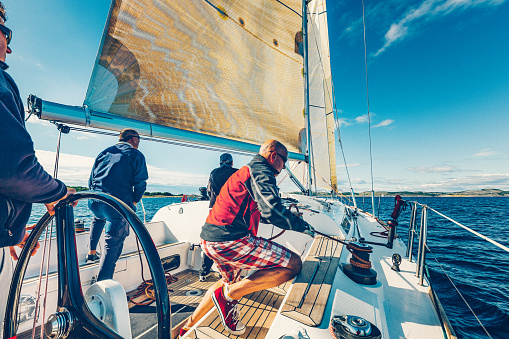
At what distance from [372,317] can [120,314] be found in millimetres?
1574

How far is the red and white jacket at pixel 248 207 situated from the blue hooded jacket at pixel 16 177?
962 mm

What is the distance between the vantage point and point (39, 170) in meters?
0.86

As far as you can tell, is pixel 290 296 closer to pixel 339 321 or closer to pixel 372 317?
pixel 339 321

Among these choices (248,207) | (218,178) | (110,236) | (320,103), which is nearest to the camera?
(248,207)

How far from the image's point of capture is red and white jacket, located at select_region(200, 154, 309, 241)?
5.14 ft

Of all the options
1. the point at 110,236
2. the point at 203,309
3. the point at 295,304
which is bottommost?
the point at 203,309

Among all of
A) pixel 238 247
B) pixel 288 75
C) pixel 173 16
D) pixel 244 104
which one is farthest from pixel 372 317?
pixel 288 75

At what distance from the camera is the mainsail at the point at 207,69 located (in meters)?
2.41

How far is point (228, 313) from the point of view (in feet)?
5.52

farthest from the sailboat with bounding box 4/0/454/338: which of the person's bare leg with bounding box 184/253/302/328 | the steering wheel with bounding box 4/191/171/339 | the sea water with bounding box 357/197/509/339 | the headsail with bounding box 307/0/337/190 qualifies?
the headsail with bounding box 307/0/337/190

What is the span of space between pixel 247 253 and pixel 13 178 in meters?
1.32

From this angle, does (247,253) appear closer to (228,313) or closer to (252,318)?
(228,313)

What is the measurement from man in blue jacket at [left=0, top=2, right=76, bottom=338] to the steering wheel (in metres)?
0.07

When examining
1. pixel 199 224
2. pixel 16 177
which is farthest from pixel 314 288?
pixel 199 224
